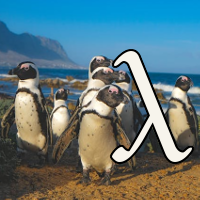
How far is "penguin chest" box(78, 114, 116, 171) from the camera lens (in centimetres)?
414

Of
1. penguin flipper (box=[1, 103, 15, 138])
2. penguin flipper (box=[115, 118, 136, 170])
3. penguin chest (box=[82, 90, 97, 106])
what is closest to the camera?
penguin flipper (box=[115, 118, 136, 170])

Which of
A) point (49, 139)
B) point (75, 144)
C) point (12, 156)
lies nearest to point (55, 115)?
point (75, 144)

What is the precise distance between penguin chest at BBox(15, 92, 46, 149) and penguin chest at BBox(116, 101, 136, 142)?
1370 millimetres

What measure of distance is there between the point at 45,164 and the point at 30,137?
1.57 feet

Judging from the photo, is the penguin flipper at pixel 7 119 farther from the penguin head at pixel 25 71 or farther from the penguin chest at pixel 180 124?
the penguin chest at pixel 180 124

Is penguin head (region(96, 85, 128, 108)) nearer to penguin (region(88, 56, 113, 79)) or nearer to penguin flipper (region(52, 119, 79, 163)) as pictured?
penguin flipper (region(52, 119, 79, 163))

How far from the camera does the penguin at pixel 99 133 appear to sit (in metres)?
4.02

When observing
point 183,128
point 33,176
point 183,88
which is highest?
point 183,88

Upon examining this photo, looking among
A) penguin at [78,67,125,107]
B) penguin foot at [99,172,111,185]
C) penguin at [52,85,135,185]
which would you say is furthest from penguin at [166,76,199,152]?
penguin foot at [99,172,111,185]

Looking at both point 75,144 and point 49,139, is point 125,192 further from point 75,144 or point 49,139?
point 75,144

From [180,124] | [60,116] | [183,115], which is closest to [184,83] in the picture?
[183,115]

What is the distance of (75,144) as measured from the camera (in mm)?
7277

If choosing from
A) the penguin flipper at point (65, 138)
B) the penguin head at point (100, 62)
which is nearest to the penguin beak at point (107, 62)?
the penguin head at point (100, 62)

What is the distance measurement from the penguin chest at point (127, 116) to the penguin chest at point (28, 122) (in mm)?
1370
